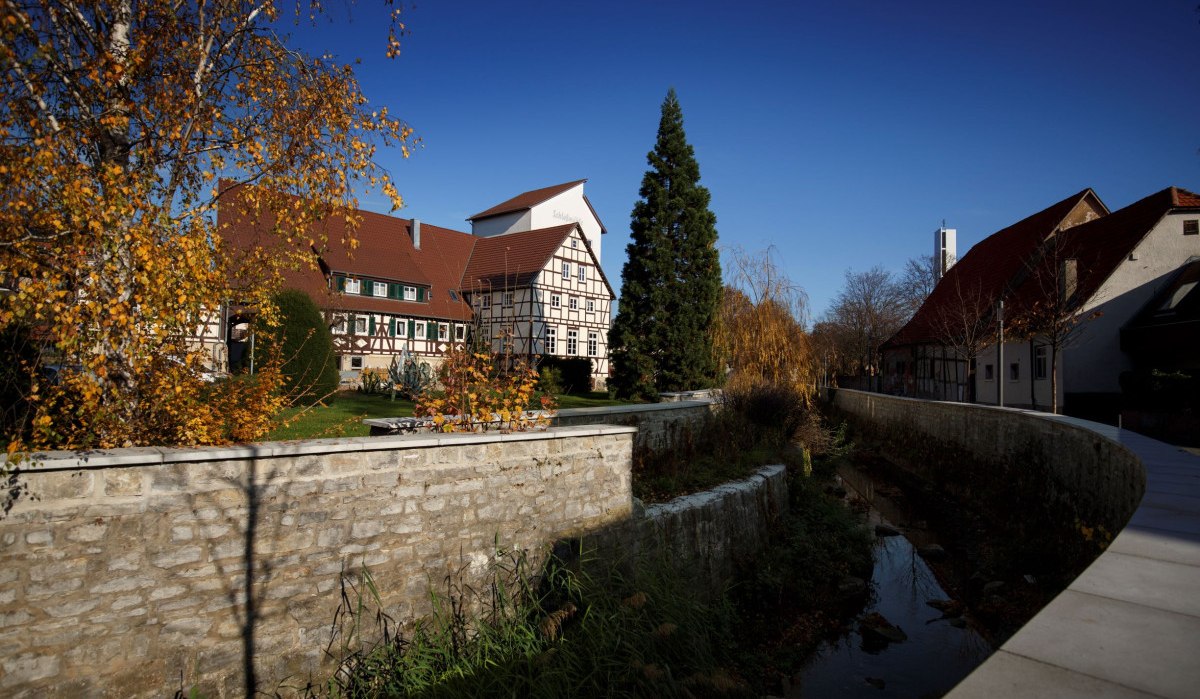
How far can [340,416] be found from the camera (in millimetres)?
12133

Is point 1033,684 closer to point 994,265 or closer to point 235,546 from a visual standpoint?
point 235,546

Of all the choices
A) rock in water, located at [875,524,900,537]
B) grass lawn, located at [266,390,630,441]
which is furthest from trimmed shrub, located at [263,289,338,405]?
rock in water, located at [875,524,900,537]

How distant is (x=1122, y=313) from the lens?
818 inches

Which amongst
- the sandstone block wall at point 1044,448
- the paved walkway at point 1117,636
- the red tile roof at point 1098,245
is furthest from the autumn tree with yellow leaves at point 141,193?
the red tile roof at point 1098,245

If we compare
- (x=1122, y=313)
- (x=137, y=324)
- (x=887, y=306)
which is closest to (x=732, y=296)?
(x=1122, y=313)

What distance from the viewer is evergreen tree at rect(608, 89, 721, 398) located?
909 inches

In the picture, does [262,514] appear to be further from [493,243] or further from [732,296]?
[493,243]

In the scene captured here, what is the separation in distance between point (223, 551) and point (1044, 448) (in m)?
12.3

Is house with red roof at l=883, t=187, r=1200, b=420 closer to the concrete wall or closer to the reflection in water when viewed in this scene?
the reflection in water

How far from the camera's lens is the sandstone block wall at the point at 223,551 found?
13.2 ft

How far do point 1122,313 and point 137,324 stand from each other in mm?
26325

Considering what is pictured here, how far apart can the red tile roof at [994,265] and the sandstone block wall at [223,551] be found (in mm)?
23703

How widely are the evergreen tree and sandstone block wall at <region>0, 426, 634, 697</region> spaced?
17154 mm

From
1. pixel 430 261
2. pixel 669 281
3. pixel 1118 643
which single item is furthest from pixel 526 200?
pixel 1118 643
